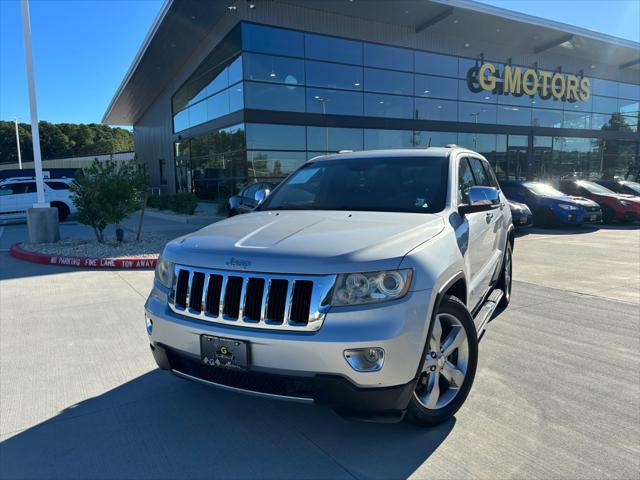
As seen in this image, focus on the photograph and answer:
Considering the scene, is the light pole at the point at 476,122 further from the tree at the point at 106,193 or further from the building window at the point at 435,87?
the tree at the point at 106,193

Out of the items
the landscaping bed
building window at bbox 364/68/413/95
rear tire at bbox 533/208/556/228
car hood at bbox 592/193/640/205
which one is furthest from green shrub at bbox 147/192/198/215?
car hood at bbox 592/193/640/205

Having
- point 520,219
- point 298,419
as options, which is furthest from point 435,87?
point 298,419

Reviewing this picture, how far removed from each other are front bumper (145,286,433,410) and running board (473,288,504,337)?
1173 millimetres

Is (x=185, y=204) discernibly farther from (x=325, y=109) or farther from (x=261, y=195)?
(x=261, y=195)

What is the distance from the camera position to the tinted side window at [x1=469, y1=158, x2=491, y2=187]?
4723 millimetres

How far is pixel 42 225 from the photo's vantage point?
10406 mm

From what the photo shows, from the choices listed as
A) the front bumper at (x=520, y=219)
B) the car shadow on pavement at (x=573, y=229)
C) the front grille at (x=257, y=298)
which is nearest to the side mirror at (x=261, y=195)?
the front grille at (x=257, y=298)

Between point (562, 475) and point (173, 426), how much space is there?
2296mm

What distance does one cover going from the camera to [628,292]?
21.0 feet

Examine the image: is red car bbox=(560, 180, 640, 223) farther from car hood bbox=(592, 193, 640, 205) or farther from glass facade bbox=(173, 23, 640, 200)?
glass facade bbox=(173, 23, 640, 200)

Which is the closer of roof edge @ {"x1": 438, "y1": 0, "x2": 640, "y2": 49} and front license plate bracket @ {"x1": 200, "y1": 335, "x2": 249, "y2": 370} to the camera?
front license plate bracket @ {"x1": 200, "y1": 335, "x2": 249, "y2": 370}

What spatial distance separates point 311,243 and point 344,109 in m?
18.5

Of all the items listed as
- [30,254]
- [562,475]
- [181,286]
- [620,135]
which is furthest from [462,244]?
[620,135]

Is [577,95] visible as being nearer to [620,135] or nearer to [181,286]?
[620,135]
